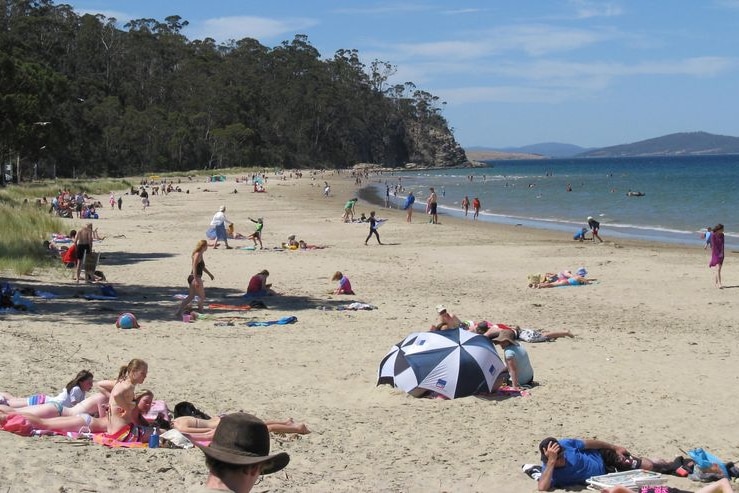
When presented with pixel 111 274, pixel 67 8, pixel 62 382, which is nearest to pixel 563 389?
pixel 62 382

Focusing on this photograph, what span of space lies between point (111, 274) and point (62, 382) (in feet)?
32.5

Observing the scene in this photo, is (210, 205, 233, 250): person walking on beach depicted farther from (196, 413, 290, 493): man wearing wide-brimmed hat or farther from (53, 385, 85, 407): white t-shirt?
(196, 413, 290, 493): man wearing wide-brimmed hat

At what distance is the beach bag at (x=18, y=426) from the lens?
6.92 metres

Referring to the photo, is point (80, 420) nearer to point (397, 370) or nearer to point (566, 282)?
point (397, 370)

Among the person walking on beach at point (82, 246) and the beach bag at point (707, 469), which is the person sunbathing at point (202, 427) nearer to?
the beach bag at point (707, 469)

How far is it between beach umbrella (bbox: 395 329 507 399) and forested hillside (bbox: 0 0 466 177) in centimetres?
4412

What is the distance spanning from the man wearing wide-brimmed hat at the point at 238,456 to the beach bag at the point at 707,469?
5.09 meters

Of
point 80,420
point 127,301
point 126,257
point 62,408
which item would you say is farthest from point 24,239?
point 80,420

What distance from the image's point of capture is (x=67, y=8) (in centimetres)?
11050

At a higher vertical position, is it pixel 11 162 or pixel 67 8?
pixel 67 8

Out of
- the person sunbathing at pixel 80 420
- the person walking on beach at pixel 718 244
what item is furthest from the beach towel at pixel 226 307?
the person walking on beach at pixel 718 244

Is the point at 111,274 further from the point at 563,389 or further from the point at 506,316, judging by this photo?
the point at 563,389

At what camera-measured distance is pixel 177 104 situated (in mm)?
113938

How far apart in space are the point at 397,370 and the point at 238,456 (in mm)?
6653
